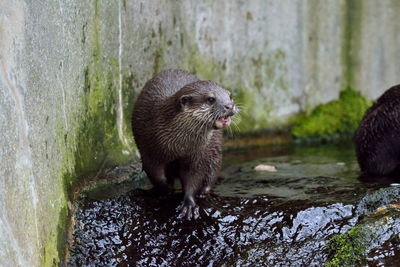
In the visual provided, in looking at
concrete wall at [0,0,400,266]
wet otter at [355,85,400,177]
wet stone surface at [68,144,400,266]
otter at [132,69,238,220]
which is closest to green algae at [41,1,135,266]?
concrete wall at [0,0,400,266]

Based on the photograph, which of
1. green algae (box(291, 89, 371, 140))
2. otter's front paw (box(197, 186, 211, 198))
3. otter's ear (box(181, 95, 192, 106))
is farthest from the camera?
A: green algae (box(291, 89, 371, 140))

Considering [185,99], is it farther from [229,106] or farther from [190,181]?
[190,181]

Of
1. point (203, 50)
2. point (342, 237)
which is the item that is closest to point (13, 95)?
point (342, 237)

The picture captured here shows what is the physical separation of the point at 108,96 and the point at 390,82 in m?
4.04

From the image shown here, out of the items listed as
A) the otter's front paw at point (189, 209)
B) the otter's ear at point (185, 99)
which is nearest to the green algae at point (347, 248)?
the otter's front paw at point (189, 209)

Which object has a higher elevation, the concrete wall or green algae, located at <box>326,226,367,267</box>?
the concrete wall

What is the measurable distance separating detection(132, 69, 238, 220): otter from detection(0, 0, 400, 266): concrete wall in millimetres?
400

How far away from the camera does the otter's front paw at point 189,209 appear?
13.1 ft

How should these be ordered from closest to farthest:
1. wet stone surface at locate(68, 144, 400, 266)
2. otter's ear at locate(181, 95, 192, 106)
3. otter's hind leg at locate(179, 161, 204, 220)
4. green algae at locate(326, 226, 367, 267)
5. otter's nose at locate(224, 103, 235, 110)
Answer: green algae at locate(326, 226, 367, 267) → wet stone surface at locate(68, 144, 400, 266) → otter's nose at locate(224, 103, 235, 110) → otter's ear at locate(181, 95, 192, 106) → otter's hind leg at locate(179, 161, 204, 220)

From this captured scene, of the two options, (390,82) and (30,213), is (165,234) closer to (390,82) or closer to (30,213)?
(30,213)

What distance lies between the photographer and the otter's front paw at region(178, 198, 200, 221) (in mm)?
4000

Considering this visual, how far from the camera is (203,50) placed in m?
6.39

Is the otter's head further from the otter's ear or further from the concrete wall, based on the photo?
the concrete wall

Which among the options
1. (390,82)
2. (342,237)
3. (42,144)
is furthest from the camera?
(390,82)
